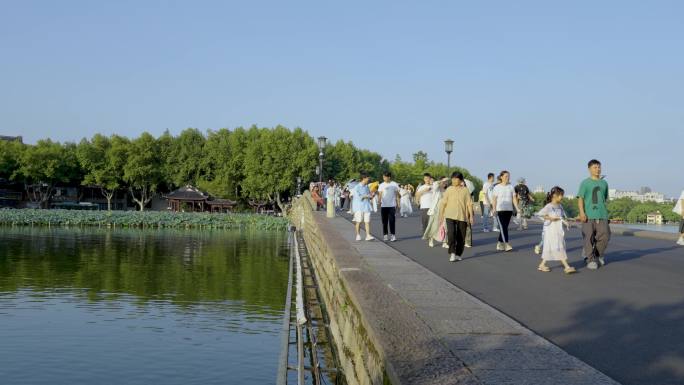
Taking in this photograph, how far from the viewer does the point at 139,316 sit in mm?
25156

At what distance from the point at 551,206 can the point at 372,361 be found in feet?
23.1

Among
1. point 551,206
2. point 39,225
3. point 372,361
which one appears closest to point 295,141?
point 39,225

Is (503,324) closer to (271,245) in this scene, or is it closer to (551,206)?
(551,206)

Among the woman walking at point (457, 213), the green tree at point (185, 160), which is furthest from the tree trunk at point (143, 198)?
the woman walking at point (457, 213)

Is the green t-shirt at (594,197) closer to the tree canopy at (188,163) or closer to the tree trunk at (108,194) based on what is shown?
the tree canopy at (188,163)

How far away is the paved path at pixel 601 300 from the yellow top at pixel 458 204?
Answer: 2.85 feet

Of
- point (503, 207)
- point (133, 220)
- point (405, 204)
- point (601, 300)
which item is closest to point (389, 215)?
point (503, 207)

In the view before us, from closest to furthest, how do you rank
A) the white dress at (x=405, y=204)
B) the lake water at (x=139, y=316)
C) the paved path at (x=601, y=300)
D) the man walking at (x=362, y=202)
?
1. the paved path at (x=601, y=300)
2. the man walking at (x=362, y=202)
3. the lake water at (x=139, y=316)
4. the white dress at (x=405, y=204)

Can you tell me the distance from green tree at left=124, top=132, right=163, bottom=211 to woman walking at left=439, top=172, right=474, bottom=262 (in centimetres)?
8378

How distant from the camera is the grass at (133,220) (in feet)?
265

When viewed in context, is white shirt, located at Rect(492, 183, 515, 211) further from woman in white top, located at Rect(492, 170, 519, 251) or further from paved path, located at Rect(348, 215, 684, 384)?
paved path, located at Rect(348, 215, 684, 384)

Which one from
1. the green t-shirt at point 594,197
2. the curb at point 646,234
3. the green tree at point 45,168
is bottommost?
the curb at point 646,234

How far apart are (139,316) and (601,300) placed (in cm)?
1966

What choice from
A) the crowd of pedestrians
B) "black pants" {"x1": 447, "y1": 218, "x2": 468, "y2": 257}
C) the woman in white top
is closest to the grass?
the crowd of pedestrians
